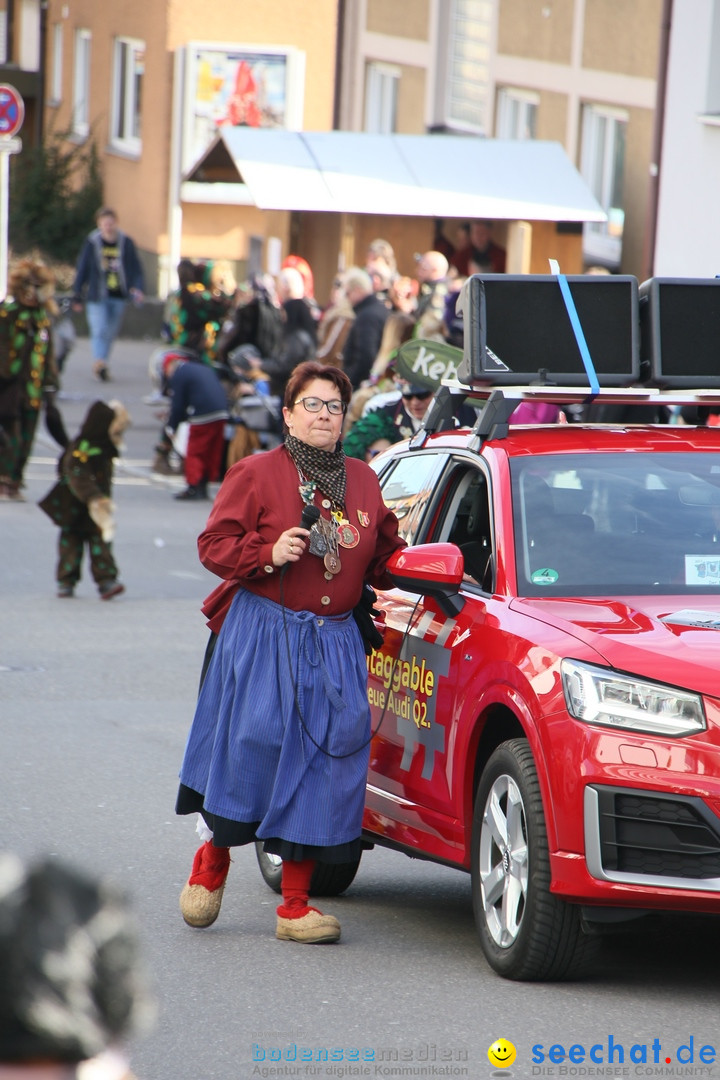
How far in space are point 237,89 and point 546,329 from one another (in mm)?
27394

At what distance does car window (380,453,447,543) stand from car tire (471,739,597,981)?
4.53ft

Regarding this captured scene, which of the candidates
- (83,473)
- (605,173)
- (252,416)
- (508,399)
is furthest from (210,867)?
(605,173)

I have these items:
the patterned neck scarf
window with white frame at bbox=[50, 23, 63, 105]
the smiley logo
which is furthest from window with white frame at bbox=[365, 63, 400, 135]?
the smiley logo

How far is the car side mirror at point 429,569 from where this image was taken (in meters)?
5.67

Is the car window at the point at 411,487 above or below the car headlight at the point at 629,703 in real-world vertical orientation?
above

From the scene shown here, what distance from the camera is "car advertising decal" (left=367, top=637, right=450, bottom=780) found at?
5910mm

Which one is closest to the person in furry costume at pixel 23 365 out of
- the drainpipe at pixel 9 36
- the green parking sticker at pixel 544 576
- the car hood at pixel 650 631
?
the green parking sticker at pixel 544 576

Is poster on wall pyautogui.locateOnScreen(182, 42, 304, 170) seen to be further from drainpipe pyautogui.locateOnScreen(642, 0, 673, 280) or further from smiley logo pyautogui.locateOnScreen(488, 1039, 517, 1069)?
smiley logo pyautogui.locateOnScreen(488, 1039, 517, 1069)

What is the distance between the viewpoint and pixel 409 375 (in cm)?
1164

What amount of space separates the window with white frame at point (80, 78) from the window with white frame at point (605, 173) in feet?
66.6

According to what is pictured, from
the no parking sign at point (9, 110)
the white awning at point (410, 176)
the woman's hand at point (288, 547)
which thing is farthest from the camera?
the no parking sign at point (9, 110)

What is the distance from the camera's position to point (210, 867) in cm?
592

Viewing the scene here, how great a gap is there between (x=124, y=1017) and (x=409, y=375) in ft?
32.9

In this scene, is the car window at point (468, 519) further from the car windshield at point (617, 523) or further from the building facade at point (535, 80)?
the building facade at point (535, 80)
